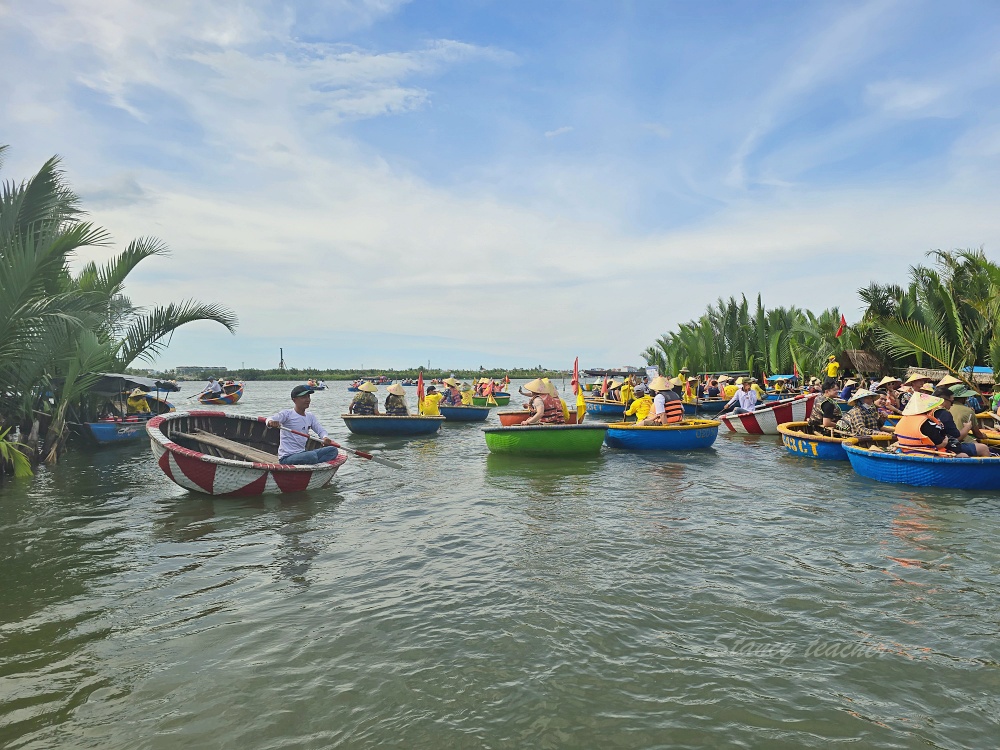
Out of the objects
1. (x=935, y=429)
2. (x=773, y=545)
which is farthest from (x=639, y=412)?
(x=773, y=545)

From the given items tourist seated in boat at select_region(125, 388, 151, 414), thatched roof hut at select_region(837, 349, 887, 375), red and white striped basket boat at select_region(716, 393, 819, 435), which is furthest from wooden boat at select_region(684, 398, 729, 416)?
tourist seated in boat at select_region(125, 388, 151, 414)

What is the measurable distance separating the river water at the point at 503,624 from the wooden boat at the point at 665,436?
5.90 meters

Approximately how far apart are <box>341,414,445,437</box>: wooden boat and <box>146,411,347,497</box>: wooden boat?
770 cm

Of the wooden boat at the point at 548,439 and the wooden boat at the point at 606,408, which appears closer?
the wooden boat at the point at 548,439

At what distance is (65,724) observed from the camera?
411 cm

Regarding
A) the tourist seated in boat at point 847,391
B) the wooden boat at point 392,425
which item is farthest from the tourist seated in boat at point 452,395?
the tourist seated in boat at point 847,391

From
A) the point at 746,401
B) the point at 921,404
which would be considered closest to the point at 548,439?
the point at 921,404

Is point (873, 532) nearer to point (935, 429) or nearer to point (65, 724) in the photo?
point (935, 429)

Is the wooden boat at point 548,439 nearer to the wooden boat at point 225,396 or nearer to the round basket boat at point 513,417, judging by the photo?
the round basket boat at point 513,417

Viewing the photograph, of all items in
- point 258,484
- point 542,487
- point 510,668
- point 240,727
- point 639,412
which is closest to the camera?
point 240,727

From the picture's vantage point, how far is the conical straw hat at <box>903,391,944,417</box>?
1066 cm

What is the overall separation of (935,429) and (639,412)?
26.6ft

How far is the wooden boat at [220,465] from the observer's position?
10.4m

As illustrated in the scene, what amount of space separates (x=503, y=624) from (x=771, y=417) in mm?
18029
